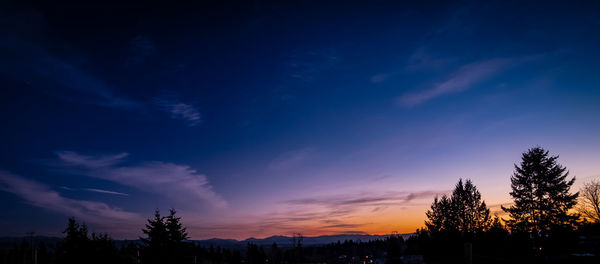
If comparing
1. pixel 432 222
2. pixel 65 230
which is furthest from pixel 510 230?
pixel 65 230

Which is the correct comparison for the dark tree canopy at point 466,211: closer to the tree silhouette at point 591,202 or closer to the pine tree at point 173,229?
the tree silhouette at point 591,202

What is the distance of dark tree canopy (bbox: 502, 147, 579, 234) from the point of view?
28.5 meters

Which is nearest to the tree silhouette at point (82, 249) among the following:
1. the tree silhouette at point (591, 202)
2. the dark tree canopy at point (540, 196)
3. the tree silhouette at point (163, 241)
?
the tree silhouette at point (163, 241)

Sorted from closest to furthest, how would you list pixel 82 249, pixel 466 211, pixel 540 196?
pixel 82 249, pixel 540 196, pixel 466 211

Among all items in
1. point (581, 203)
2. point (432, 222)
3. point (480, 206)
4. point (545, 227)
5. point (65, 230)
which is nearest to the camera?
point (65, 230)

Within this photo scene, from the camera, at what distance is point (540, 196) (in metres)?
29.7

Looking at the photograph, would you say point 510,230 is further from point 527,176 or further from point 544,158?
point 544,158

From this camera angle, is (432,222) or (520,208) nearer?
(520,208)

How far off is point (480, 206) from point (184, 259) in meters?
39.2

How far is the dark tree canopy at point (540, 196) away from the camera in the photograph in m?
28.5

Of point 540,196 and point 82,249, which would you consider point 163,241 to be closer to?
point 82,249

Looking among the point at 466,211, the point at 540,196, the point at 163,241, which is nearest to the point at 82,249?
the point at 163,241

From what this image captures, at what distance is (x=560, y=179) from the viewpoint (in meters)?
29.0

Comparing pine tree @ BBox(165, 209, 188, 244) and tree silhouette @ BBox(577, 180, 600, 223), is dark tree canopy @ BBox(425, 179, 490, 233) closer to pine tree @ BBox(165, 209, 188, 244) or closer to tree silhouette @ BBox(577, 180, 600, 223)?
tree silhouette @ BBox(577, 180, 600, 223)
